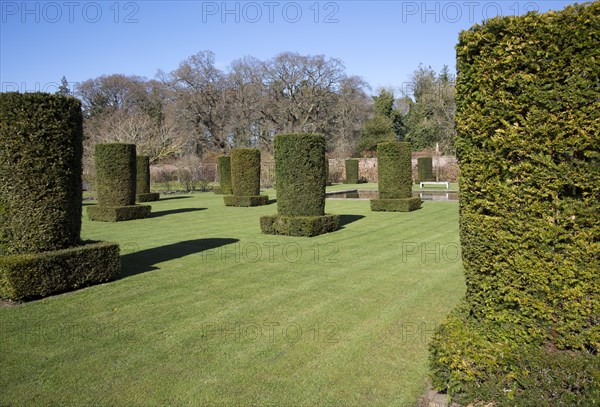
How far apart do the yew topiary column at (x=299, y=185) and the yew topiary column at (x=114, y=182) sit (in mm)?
7140

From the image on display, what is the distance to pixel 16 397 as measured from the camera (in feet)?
12.8

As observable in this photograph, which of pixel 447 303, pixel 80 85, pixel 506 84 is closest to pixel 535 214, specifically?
pixel 506 84

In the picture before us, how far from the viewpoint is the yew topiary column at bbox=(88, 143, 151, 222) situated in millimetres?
16609

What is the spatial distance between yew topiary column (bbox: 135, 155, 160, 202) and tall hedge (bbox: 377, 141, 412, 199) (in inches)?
537

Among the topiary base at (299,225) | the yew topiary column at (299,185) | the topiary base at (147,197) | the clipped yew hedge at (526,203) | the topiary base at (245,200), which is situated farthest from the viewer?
the topiary base at (147,197)

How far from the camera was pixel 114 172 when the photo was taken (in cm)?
1683

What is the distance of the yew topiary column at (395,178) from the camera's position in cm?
1717

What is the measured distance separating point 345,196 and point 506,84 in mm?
22051

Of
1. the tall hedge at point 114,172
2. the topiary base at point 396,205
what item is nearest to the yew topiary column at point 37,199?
the tall hedge at point 114,172

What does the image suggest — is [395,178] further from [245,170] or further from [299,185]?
[245,170]

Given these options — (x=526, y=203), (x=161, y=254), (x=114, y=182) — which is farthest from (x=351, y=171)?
(x=526, y=203)

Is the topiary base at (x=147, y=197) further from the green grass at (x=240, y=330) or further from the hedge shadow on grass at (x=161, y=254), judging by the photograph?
the green grass at (x=240, y=330)

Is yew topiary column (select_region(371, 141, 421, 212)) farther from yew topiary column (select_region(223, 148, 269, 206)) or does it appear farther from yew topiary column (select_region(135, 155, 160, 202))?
yew topiary column (select_region(135, 155, 160, 202))

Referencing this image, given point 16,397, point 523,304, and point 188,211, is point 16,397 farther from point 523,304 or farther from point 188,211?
point 188,211
